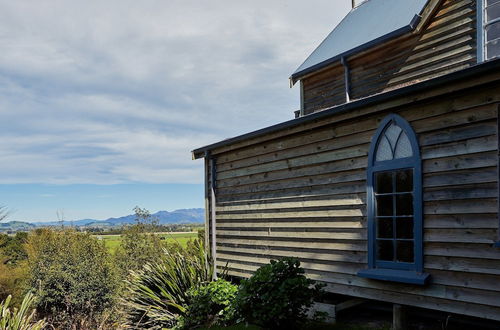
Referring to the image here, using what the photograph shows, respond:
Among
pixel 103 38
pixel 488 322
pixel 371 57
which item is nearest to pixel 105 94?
pixel 103 38

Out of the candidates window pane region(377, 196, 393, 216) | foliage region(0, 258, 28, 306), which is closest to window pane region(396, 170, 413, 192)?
window pane region(377, 196, 393, 216)

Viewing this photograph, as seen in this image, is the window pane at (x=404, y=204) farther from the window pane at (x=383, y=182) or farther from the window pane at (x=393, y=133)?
the window pane at (x=393, y=133)

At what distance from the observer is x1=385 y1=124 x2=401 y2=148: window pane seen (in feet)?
21.0

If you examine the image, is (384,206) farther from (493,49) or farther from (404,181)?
(493,49)

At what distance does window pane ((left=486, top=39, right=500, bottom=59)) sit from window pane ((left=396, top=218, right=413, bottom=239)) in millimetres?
3966

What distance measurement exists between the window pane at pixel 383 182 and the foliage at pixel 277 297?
178 centimetres

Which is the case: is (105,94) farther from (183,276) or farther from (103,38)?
(183,276)

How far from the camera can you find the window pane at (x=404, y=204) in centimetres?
609

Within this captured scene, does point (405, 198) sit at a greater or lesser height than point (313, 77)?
lesser

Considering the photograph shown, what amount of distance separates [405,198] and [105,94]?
1519 centimetres

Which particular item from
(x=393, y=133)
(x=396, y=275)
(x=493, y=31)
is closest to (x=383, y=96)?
(x=393, y=133)

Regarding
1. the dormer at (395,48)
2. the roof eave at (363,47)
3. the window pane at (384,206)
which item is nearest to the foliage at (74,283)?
the dormer at (395,48)

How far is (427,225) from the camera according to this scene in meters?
5.82

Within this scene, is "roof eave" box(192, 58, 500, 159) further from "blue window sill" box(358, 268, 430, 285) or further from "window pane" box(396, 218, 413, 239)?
"blue window sill" box(358, 268, 430, 285)
